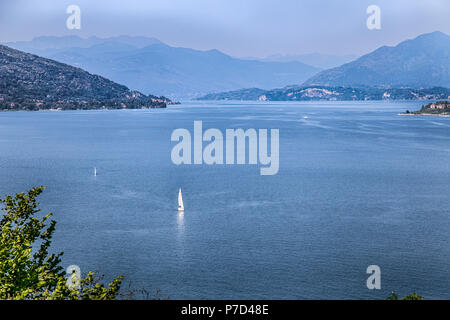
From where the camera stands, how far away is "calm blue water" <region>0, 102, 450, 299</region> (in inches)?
1038

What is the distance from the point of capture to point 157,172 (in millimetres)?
62469

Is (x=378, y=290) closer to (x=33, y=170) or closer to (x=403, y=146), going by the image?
(x=33, y=170)

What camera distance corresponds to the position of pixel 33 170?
208ft

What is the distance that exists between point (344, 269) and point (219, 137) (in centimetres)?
7663

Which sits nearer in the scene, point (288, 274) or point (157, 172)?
point (288, 274)

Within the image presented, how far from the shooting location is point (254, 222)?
3778 cm

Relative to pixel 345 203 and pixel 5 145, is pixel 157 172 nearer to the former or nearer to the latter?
pixel 345 203

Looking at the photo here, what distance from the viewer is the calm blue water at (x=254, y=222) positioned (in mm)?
26355

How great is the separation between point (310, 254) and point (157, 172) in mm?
35574

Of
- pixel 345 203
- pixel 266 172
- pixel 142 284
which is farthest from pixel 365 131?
pixel 142 284
